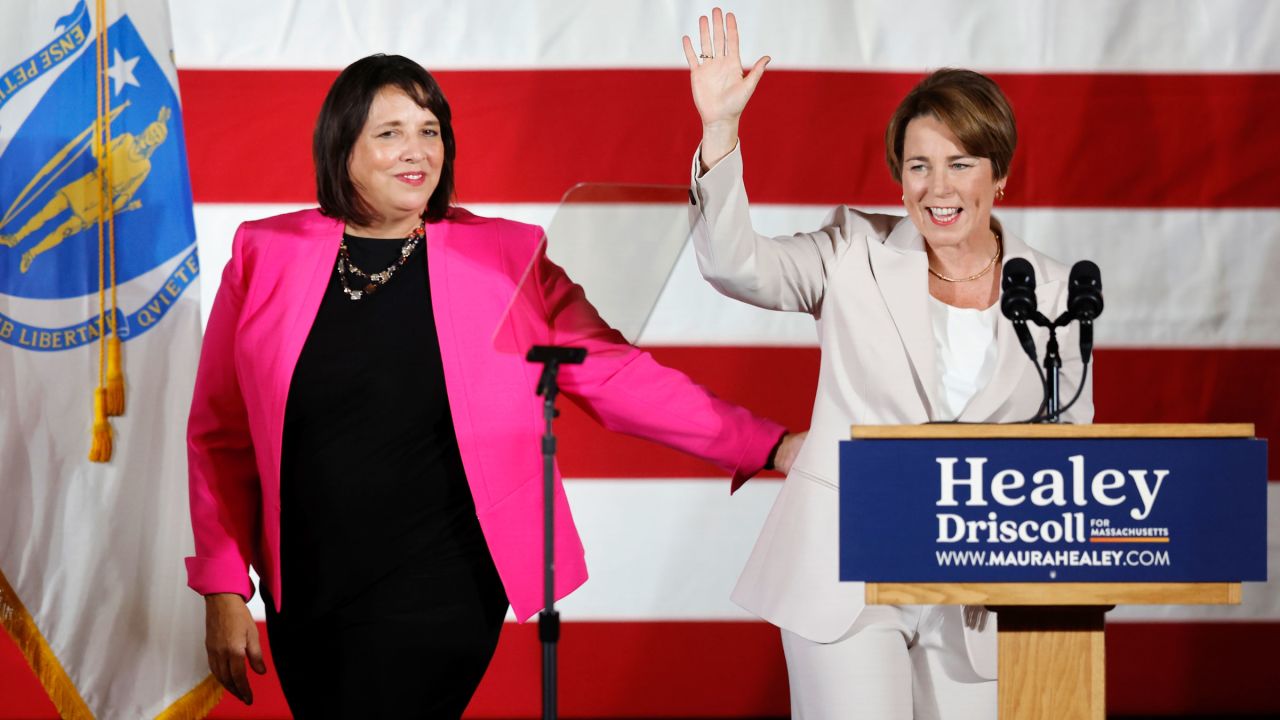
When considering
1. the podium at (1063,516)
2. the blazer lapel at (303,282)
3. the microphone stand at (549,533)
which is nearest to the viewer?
the podium at (1063,516)

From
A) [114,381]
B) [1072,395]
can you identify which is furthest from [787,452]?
[114,381]

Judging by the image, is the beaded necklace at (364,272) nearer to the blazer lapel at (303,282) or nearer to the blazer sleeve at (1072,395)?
Answer: the blazer lapel at (303,282)

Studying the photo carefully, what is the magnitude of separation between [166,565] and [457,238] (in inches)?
38.5

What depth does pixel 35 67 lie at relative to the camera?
2.29 metres

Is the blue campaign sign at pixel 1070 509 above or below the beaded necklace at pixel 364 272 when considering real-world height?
below

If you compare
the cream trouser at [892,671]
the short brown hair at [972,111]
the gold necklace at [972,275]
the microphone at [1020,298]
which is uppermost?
the short brown hair at [972,111]

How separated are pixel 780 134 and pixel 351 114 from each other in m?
1.22

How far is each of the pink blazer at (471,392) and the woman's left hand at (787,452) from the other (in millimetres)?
20

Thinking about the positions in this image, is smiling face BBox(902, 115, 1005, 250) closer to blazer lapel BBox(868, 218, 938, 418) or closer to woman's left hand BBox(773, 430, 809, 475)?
blazer lapel BBox(868, 218, 938, 418)

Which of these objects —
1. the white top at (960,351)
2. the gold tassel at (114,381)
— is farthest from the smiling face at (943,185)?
the gold tassel at (114,381)

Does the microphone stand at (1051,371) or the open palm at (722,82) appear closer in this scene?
the microphone stand at (1051,371)

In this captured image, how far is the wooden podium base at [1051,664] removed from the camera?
140 centimetres

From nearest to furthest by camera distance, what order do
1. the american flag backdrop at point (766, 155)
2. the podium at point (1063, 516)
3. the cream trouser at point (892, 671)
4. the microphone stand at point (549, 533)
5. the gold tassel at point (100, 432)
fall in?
1. the podium at point (1063, 516)
2. the microphone stand at point (549, 533)
3. the cream trouser at point (892, 671)
4. the gold tassel at point (100, 432)
5. the american flag backdrop at point (766, 155)

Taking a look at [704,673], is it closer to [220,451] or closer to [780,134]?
[780,134]
